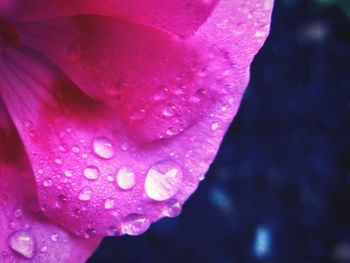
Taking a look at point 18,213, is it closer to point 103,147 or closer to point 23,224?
point 23,224

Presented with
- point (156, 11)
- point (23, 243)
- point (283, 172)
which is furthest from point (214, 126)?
point (283, 172)

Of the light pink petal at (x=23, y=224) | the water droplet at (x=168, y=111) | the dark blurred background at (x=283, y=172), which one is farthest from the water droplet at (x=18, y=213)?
the dark blurred background at (x=283, y=172)

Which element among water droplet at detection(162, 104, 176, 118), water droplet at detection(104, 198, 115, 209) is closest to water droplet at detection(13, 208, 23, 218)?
water droplet at detection(104, 198, 115, 209)

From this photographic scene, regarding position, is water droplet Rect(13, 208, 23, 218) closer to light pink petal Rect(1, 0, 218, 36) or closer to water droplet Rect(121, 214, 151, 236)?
water droplet Rect(121, 214, 151, 236)

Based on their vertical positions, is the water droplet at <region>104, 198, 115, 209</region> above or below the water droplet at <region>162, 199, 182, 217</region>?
above

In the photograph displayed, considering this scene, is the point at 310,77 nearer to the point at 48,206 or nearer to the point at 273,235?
the point at 273,235

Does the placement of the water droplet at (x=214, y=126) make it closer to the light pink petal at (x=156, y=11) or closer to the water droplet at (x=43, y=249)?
the light pink petal at (x=156, y=11)

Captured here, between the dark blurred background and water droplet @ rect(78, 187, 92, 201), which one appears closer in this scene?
water droplet @ rect(78, 187, 92, 201)
